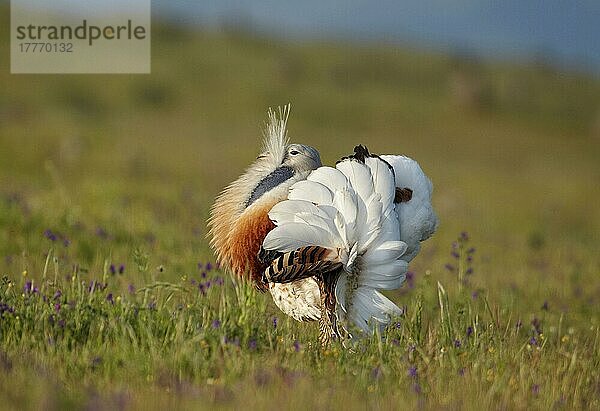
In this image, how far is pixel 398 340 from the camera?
3857 mm

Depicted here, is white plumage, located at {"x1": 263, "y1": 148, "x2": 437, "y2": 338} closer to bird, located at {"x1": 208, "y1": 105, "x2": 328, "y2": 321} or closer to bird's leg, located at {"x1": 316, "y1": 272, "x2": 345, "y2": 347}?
bird's leg, located at {"x1": 316, "y1": 272, "x2": 345, "y2": 347}

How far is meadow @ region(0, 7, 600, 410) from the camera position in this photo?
309 cm

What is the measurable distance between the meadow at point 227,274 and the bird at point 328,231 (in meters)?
0.16

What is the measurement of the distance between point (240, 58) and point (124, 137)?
14.1 metres

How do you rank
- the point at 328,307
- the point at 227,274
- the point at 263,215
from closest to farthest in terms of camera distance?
the point at 328,307 < the point at 263,215 < the point at 227,274

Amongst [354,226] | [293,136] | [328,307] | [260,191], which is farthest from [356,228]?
[293,136]

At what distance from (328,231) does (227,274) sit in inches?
47.8

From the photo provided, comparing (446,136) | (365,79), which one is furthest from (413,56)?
(446,136)

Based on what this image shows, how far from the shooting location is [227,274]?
4762mm

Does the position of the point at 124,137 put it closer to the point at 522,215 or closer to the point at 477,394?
the point at 522,215

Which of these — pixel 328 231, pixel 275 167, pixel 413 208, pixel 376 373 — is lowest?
pixel 376 373

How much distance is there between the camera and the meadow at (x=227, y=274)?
3086 millimetres

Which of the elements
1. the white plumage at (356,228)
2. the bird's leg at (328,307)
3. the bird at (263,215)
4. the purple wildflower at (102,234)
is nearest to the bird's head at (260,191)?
the bird at (263,215)

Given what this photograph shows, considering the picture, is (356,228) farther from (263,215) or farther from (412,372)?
(412,372)
